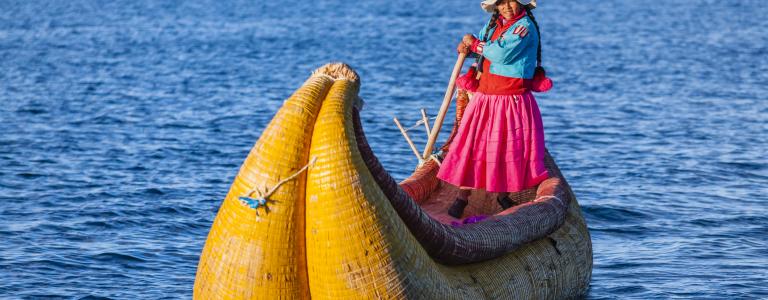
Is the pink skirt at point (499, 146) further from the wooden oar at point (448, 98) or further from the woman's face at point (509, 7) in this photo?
the woman's face at point (509, 7)

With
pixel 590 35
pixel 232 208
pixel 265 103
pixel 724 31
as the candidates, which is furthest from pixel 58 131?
pixel 724 31

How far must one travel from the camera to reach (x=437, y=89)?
74.8 ft

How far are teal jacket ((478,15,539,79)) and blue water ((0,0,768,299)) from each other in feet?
6.95

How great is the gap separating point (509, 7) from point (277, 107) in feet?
41.6

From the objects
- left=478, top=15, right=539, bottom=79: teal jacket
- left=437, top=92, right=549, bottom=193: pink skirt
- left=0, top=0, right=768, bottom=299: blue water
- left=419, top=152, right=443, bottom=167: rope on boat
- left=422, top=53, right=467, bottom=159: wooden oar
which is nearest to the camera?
left=478, top=15, right=539, bottom=79: teal jacket

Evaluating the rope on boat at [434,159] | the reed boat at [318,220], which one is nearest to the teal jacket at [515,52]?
the rope on boat at [434,159]

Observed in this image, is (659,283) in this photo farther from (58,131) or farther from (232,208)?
(58,131)

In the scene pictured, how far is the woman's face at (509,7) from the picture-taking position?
7953 mm

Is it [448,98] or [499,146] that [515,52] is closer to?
[448,98]

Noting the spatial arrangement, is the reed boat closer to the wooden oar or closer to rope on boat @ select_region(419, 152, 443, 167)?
the wooden oar

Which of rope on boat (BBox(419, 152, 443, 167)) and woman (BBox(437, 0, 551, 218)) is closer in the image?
woman (BBox(437, 0, 551, 218))

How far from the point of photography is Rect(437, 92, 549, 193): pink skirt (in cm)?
813

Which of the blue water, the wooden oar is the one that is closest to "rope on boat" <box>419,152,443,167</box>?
the wooden oar

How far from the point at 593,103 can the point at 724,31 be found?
50.0 ft
